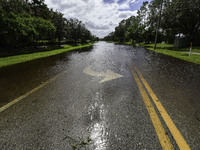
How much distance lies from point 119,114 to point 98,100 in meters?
0.79

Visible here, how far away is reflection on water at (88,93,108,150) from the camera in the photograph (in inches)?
66.1

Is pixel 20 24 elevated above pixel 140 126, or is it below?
above

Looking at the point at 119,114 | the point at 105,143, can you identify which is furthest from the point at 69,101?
the point at 105,143

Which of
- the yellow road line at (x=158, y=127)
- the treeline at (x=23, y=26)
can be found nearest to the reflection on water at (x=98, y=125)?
the yellow road line at (x=158, y=127)

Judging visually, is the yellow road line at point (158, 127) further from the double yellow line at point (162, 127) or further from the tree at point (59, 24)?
the tree at point (59, 24)

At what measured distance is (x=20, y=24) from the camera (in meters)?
14.9

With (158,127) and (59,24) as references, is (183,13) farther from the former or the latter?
→ (158,127)

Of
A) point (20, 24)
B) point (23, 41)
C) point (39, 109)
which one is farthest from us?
point (23, 41)

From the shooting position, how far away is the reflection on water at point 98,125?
168 centimetres

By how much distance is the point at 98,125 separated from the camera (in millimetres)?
2061

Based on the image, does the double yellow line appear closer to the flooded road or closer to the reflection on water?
the flooded road

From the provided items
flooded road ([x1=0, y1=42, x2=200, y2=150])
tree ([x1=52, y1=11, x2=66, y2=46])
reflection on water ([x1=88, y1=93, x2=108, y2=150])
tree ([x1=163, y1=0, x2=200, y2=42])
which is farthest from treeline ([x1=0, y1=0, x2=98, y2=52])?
tree ([x1=163, y1=0, x2=200, y2=42])

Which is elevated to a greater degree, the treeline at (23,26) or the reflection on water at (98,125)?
the treeline at (23,26)

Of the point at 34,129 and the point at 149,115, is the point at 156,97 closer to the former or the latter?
the point at 149,115
